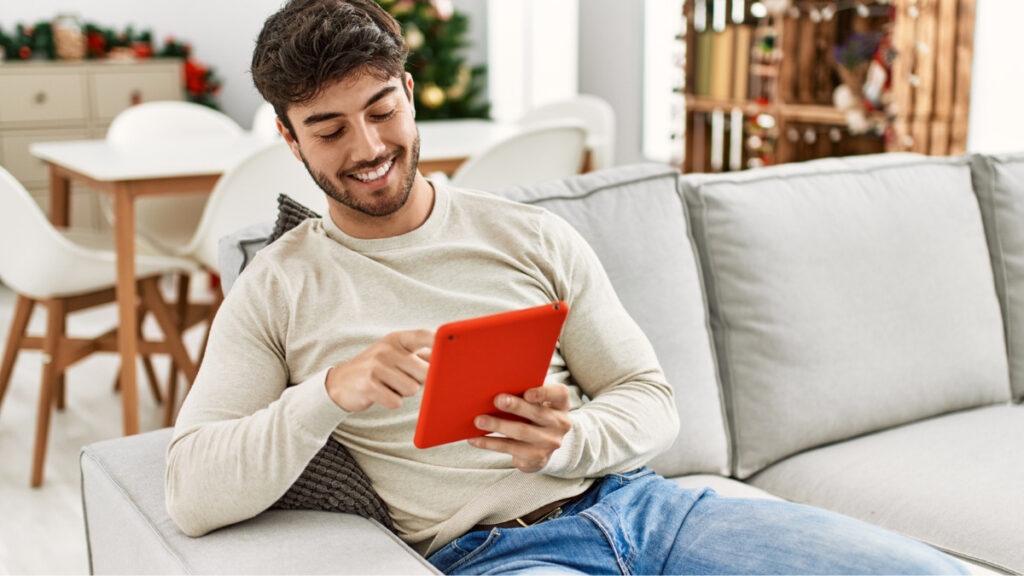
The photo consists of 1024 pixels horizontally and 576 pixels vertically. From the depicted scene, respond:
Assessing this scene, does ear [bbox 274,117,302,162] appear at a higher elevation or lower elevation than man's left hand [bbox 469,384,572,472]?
higher

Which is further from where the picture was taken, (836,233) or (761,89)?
(761,89)

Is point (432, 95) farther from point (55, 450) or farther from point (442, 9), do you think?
point (55, 450)

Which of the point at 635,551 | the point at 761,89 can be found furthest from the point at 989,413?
the point at 761,89

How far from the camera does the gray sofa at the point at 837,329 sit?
1.50 metres

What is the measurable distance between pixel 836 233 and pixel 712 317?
278mm

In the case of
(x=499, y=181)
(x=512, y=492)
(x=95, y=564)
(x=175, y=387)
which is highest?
(x=499, y=181)

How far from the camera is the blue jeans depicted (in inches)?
42.3

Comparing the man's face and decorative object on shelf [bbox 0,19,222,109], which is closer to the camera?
the man's face

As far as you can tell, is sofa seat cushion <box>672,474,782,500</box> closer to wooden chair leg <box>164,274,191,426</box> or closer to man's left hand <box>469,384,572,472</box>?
man's left hand <box>469,384,572,472</box>

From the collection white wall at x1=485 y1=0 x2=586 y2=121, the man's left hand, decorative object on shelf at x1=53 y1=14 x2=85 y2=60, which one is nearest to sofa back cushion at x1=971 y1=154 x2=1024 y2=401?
the man's left hand

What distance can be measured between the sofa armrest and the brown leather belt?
0.45 feet

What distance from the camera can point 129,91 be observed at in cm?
495

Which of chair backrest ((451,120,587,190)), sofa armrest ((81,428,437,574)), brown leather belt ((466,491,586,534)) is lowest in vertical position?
brown leather belt ((466,491,586,534))

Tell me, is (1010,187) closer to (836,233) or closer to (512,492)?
(836,233)
